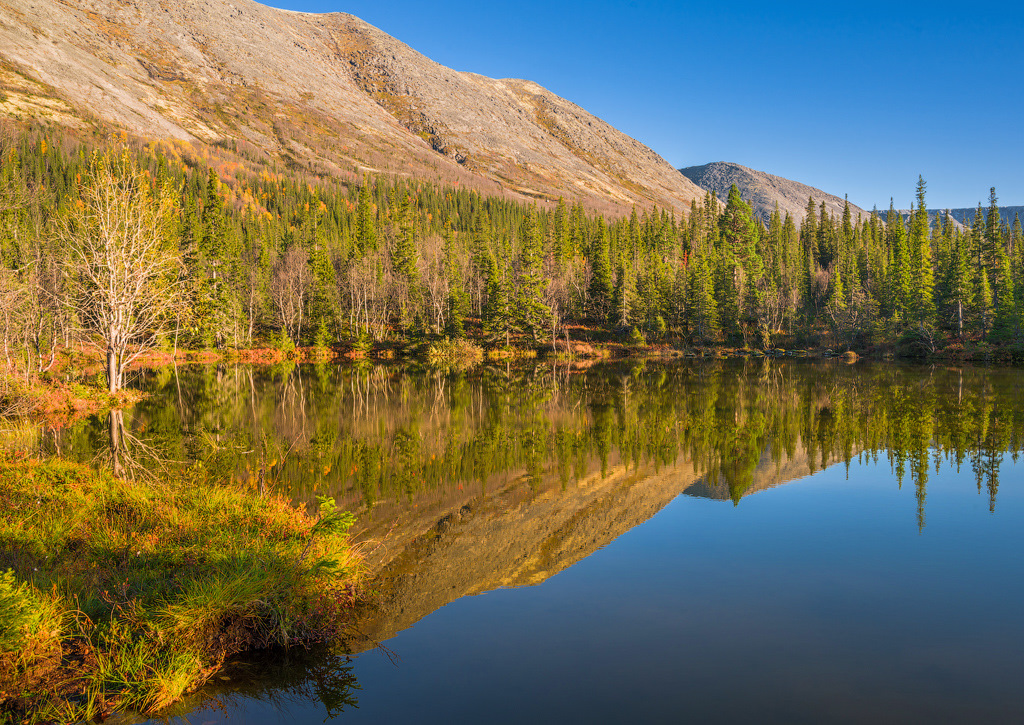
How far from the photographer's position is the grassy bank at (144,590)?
5652 mm

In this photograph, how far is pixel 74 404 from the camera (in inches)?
979

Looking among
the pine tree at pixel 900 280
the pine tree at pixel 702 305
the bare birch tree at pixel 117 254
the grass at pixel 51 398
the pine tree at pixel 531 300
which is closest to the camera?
the grass at pixel 51 398

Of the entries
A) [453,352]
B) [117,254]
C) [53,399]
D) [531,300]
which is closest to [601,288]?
[531,300]

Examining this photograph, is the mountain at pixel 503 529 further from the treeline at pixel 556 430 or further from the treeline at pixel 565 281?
the treeline at pixel 565 281

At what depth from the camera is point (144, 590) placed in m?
6.94

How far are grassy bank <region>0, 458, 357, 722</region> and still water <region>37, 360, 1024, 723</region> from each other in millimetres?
471

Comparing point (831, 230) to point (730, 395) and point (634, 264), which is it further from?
point (730, 395)

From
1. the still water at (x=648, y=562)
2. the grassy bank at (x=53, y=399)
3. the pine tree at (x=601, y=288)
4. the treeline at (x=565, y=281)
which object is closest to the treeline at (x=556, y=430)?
the still water at (x=648, y=562)

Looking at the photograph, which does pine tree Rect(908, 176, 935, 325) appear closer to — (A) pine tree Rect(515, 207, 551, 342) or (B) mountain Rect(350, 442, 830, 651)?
(A) pine tree Rect(515, 207, 551, 342)

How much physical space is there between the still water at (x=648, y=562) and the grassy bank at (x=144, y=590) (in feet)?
1.55

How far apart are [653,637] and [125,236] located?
86.1 feet

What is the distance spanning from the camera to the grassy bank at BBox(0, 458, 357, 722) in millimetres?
5652

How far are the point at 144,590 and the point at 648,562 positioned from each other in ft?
25.0

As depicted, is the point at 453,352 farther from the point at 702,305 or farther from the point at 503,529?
Result: the point at 503,529
